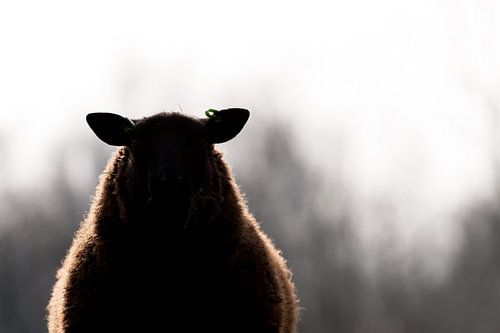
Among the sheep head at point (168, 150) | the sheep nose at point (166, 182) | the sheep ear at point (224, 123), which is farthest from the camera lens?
the sheep ear at point (224, 123)

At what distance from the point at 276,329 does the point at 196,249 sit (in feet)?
4.46

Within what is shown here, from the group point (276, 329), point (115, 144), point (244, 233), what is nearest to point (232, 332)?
point (276, 329)

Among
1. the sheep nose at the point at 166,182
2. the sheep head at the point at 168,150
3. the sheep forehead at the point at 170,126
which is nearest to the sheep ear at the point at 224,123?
the sheep head at the point at 168,150

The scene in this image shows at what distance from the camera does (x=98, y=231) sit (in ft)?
29.5

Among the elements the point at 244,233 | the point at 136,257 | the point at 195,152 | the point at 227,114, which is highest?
the point at 227,114

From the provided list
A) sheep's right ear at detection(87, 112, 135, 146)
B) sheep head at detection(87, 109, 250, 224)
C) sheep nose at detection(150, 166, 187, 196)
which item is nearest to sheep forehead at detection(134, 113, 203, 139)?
sheep head at detection(87, 109, 250, 224)

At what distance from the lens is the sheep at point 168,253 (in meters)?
8.31

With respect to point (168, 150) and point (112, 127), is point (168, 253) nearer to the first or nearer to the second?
point (168, 150)

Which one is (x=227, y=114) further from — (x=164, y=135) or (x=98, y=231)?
(x=98, y=231)

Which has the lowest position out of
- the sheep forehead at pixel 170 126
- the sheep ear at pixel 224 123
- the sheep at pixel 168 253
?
the sheep at pixel 168 253

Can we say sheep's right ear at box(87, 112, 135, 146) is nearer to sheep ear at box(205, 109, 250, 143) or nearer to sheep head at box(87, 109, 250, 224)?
sheep head at box(87, 109, 250, 224)

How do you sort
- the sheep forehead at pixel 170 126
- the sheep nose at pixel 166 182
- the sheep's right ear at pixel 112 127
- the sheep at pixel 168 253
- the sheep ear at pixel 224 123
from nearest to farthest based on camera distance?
1. the sheep nose at pixel 166 182
2. the sheep at pixel 168 253
3. the sheep forehead at pixel 170 126
4. the sheep's right ear at pixel 112 127
5. the sheep ear at pixel 224 123

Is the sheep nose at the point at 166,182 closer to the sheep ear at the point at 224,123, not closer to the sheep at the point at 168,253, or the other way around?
the sheep at the point at 168,253

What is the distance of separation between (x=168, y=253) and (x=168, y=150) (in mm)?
1179
